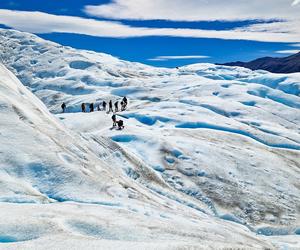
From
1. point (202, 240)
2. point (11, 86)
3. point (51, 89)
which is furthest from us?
point (51, 89)

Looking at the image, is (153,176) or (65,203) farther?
(153,176)

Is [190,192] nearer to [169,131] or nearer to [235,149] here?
[235,149]

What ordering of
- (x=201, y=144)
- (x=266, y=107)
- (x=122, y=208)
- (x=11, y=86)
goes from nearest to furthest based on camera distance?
(x=122, y=208) → (x=11, y=86) → (x=201, y=144) → (x=266, y=107)

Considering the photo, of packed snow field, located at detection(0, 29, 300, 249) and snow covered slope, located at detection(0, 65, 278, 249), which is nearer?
snow covered slope, located at detection(0, 65, 278, 249)

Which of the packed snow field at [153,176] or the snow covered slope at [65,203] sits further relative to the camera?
the packed snow field at [153,176]

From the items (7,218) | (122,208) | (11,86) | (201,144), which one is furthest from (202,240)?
(201,144)

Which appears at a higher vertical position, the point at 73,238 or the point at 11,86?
the point at 11,86

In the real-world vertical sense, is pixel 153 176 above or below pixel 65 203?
below

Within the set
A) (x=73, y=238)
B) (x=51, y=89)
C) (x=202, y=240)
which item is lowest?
(x=51, y=89)
